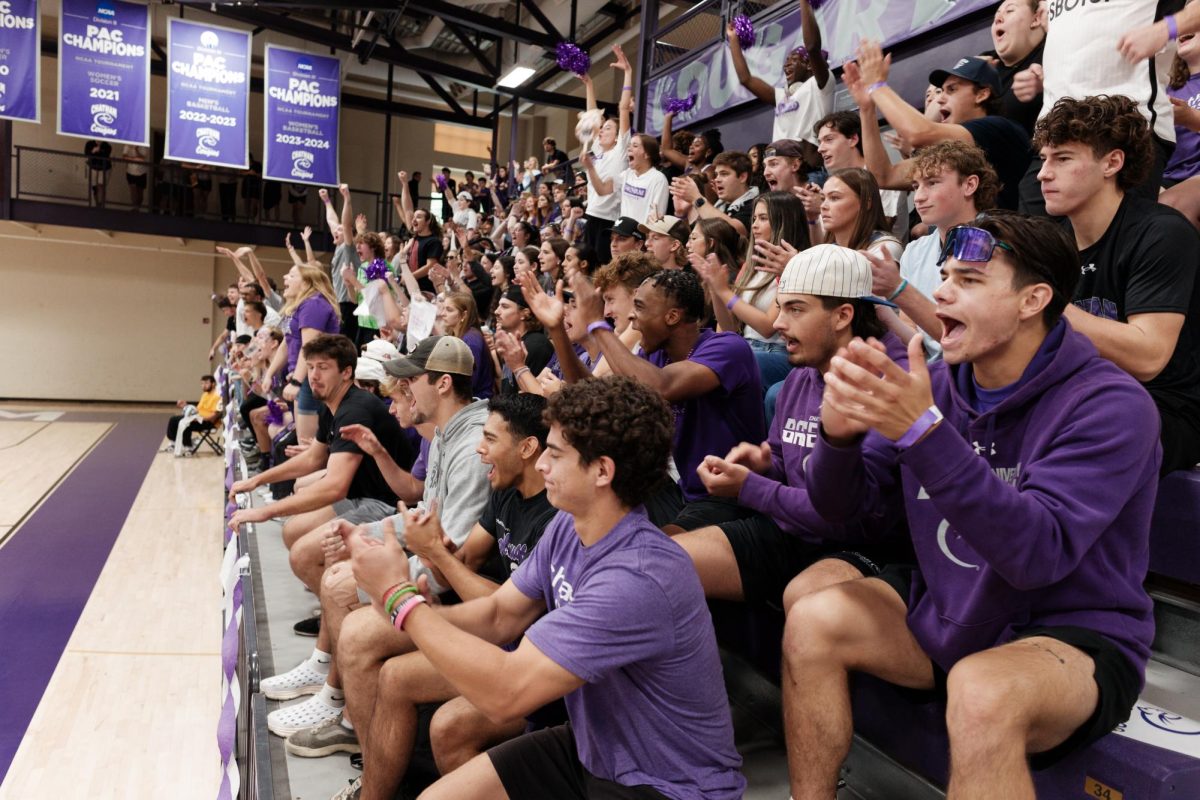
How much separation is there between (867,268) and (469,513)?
154 cm

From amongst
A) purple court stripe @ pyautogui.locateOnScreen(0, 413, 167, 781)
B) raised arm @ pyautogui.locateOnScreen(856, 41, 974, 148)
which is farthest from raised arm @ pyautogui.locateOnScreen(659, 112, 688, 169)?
purple court stripe @ pyautogui.locateOnScreen(0, 413, 167, 781)

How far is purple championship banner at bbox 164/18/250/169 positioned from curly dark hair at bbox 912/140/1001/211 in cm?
1088

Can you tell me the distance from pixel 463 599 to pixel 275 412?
631 cm

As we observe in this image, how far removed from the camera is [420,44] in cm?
1823

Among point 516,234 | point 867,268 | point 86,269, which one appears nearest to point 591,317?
point 867,268

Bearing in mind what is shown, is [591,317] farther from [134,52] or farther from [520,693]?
[134,52]

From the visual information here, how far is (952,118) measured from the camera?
377 cm

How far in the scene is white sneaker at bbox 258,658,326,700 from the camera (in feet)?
11.7

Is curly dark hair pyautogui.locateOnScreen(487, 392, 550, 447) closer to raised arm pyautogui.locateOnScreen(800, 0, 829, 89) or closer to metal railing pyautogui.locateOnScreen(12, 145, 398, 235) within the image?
raised arm pyautogui.locateOnScreen(800, 0, 829, 89)

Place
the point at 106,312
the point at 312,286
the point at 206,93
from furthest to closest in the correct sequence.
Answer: the point at 106,312 → the point at 206,93 → the point at 312,286

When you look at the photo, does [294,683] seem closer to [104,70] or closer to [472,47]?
[104,70]

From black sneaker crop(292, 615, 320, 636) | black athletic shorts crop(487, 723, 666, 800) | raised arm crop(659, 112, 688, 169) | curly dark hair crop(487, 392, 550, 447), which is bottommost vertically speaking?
black sneaker crop(292, 615, 320, 636)

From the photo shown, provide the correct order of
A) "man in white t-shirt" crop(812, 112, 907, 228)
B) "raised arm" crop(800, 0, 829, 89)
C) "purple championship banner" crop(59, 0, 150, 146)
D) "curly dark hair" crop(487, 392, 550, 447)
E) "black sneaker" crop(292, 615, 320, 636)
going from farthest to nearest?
"purple championship banner" crop(59, 0, 150, 146) < "raised arm" crop(800, 0, 829, 89) < "man in white t-shirt" crop(812, 112, 907, 228) < "black sneaker" crop(292, 615, 320, 636) < "curly dark hair" crop(487, 392, 550, 447)

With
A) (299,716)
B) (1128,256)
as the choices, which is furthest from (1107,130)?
(299,716)
